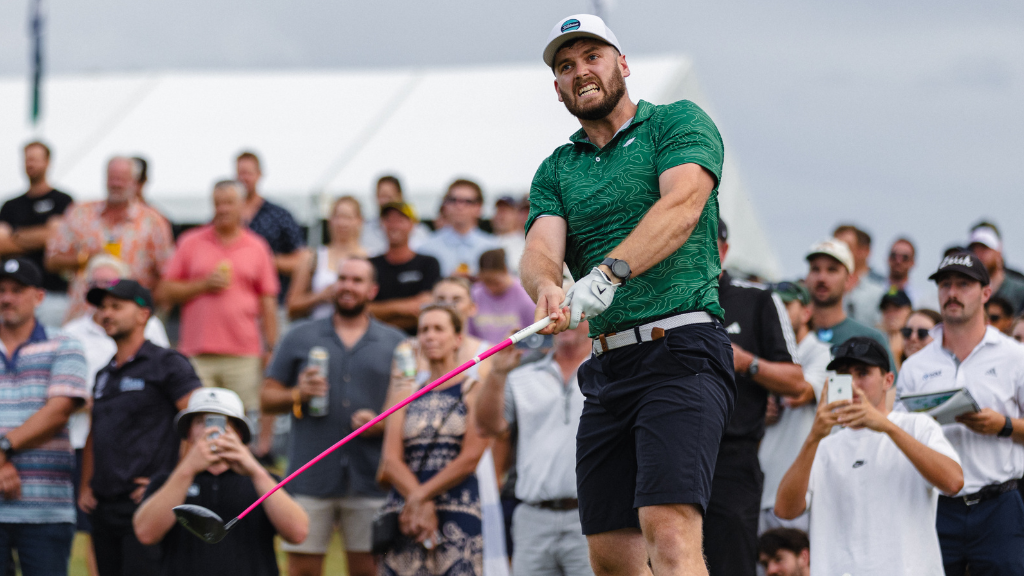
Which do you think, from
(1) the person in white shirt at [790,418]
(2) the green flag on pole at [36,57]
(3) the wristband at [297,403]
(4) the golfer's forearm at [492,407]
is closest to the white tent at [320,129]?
(2) the green flag on pole at [36,57]

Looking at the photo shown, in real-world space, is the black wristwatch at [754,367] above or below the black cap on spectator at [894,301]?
below

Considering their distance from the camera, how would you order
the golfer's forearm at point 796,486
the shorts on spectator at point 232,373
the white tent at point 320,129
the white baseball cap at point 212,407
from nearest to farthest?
the golfer's forearm at point 796,486, the white baseball cap at point 212,407, the shorts on spectator at point 232,373, the white tent at point 320,129

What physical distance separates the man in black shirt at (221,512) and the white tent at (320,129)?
7.93 m

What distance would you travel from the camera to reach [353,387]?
8141 mm

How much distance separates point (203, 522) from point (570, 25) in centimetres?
277

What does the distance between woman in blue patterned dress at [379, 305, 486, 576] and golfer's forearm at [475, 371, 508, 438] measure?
13cm

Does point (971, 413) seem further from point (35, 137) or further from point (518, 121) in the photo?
point (35, 137)

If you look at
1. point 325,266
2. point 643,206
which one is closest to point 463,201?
point 325,266

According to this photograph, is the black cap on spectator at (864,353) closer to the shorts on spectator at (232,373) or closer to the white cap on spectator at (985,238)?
the white cap on spectator at (985,238)

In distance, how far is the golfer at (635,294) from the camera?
13.5ft

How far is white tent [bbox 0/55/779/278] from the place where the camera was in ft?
47.9

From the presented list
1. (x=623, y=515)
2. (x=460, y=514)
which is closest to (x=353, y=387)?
(x=460, y=514)

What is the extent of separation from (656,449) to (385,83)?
13.4 metres

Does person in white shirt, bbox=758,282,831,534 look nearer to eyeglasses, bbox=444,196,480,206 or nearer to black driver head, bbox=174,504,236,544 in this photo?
black driver head, bbox=174,504,236,544
